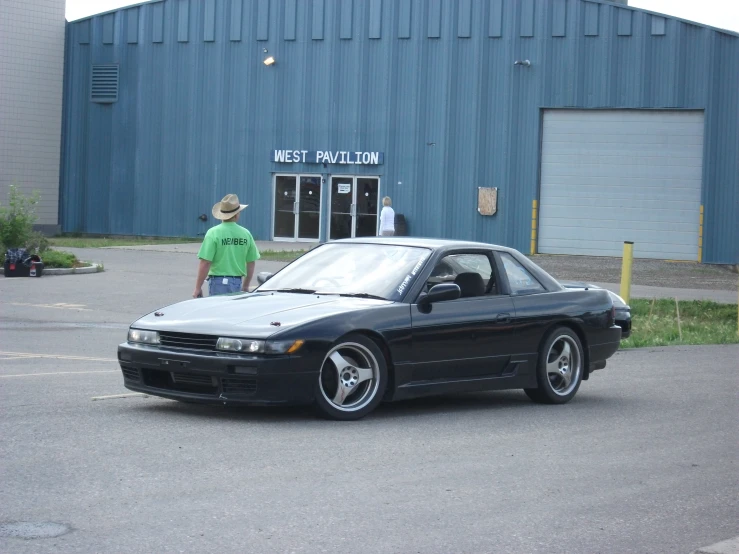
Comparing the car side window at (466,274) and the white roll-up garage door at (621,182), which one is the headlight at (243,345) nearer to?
the car side window at (466,274)

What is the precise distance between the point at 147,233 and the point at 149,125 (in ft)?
12.7

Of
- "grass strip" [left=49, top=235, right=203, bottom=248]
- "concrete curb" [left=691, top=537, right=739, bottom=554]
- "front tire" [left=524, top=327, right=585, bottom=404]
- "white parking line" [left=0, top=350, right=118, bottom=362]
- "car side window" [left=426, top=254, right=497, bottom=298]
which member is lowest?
"white parking line" [left=0, top=350, right=118, bottom=362]

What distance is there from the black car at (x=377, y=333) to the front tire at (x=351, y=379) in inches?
0.4

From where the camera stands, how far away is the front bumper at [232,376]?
26.7ft

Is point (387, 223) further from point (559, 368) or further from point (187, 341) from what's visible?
point (187, 341)

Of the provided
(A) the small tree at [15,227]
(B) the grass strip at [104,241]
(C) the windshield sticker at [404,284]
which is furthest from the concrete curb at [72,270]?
(C) the windshield sticker at [404,284]

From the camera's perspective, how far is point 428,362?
9078 mm

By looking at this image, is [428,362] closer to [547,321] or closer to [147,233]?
[547,321]

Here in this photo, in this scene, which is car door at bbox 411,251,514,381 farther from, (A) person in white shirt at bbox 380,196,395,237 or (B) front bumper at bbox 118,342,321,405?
(A) person in white shirt at bbox 380,196,395,237

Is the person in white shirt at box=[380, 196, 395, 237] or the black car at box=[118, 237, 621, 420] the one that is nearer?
the black car at box=[118, 237, 621, 420]

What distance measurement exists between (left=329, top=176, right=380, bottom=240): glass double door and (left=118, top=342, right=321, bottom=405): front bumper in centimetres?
3204

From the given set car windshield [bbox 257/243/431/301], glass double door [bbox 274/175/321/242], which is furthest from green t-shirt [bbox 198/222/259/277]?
glass double door [bbox 274/175/321/242]

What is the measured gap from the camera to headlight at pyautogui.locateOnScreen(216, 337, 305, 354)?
322 inches

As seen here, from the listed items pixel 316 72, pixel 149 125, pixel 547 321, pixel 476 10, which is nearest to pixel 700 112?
pixel 476 10
